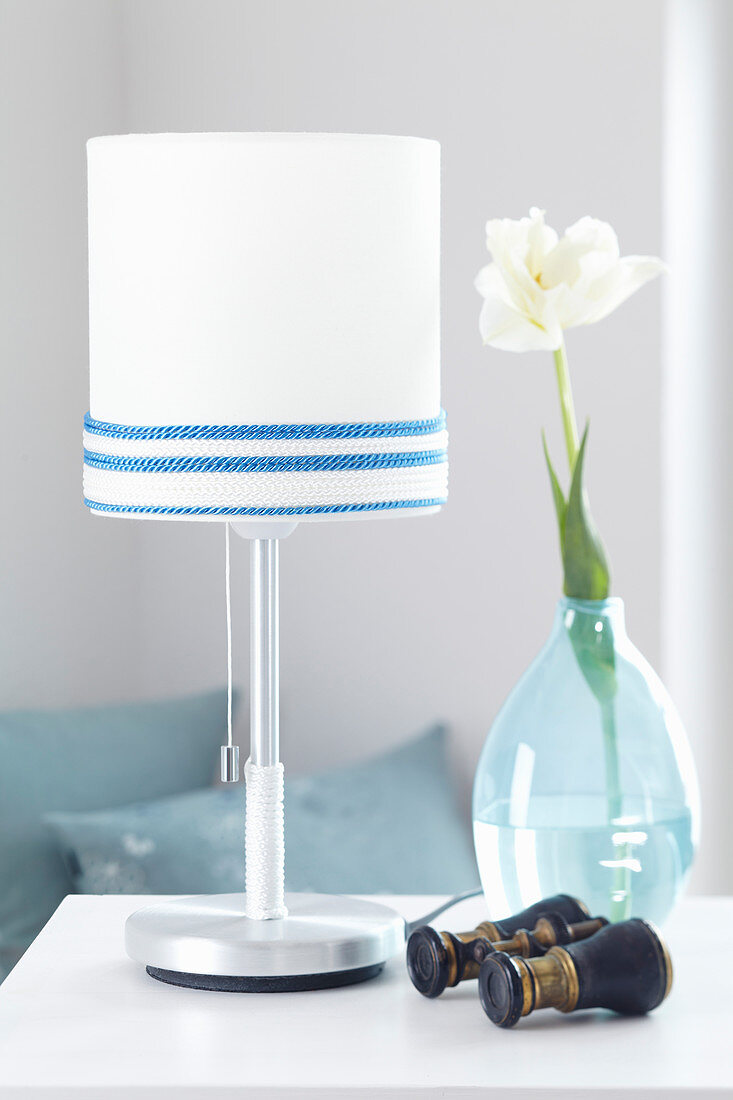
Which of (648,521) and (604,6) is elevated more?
(604,6)

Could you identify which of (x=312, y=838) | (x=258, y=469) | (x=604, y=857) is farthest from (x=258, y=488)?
(x=312, y=838)

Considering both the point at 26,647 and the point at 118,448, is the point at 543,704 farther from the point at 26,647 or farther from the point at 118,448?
the point at 26,647

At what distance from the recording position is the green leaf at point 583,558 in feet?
3.09

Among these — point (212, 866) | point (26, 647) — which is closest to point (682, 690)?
point (212, 866)

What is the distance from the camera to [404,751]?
1.88 metres

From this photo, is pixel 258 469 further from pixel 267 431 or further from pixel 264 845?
pixel 264 845

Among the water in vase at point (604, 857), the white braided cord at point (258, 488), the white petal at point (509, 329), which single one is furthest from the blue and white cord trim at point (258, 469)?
the water in vase at point (604, 857)

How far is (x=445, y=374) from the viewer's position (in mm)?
1941

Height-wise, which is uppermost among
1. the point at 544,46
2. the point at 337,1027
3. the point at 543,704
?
the point at 544,46

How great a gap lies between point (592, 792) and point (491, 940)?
0.11 meters

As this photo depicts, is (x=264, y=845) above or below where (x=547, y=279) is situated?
below

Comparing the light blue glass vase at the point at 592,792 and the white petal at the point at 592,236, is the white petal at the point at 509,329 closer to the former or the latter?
the white petal at the point at 592,236

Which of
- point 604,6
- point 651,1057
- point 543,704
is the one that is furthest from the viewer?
A: point 604,6

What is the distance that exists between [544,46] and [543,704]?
1.21 meters
